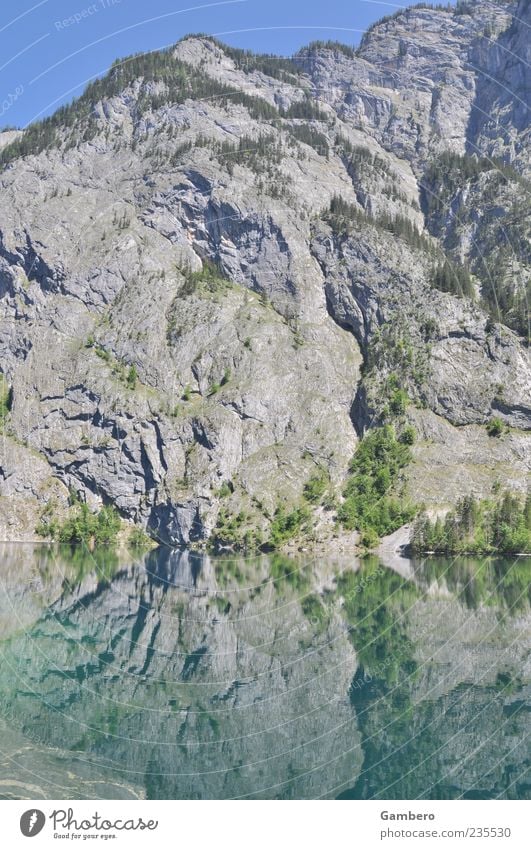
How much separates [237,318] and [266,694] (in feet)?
400

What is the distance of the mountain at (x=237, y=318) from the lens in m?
124

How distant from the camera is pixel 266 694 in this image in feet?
94.7

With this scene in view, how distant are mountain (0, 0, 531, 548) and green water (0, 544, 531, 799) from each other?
2360 inches

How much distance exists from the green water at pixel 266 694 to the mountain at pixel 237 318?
59.9 metres

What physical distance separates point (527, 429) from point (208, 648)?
9882 centimetres

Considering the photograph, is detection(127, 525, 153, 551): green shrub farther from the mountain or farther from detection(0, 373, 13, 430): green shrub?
detection(0, 373, 13, 430): green shrub

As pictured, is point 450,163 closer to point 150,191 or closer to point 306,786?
point 150,191

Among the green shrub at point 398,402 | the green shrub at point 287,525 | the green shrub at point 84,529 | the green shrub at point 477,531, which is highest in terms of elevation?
the green shrub at point 398,402

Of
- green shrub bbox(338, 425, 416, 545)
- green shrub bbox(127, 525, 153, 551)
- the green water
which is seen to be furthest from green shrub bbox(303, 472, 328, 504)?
the green water

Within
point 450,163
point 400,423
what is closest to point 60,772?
point 400,423
